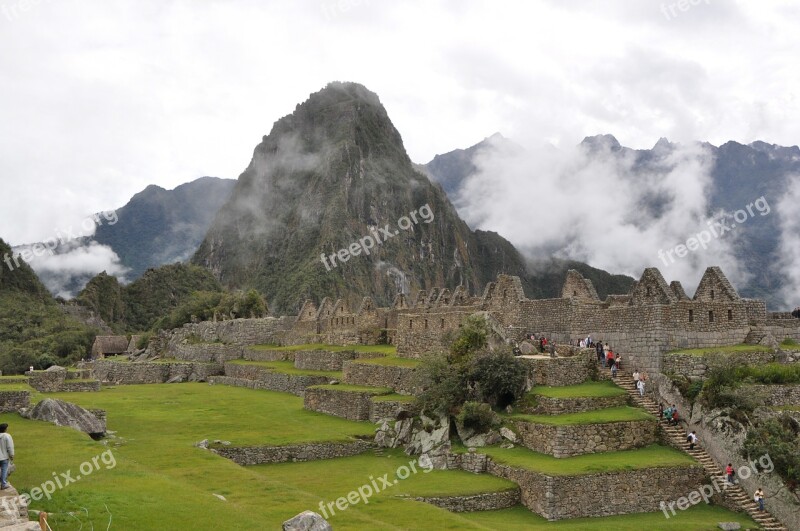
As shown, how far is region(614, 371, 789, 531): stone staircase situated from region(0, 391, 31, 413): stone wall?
18.4m

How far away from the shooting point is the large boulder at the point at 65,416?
64.0ft

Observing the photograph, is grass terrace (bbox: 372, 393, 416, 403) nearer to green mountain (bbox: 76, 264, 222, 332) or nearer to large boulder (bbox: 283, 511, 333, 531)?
large boulder (bbox: 283, 511, 333, 531)

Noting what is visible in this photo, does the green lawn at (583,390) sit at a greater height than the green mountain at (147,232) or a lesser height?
lesser

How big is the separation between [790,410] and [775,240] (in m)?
25.6

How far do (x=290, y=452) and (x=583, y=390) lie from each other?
31.4ft

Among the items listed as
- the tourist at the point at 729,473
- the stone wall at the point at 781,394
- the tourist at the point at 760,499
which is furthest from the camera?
the stone wall at the point at 781,394

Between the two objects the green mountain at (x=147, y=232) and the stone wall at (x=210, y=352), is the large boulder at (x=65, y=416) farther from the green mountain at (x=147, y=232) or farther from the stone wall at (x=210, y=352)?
the green mountain at (x=147, y=232)

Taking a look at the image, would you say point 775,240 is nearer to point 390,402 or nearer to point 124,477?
point 390,402

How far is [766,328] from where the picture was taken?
74.2ft

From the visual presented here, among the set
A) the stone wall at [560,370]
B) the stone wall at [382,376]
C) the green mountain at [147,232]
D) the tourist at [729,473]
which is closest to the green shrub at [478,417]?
the stone wall at [560,370]

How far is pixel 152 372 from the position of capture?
48.0 metres

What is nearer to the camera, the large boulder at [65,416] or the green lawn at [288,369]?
the large boulder at [65,416]

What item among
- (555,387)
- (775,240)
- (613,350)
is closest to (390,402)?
(555,387)

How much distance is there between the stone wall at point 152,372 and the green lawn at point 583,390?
1255 inches
